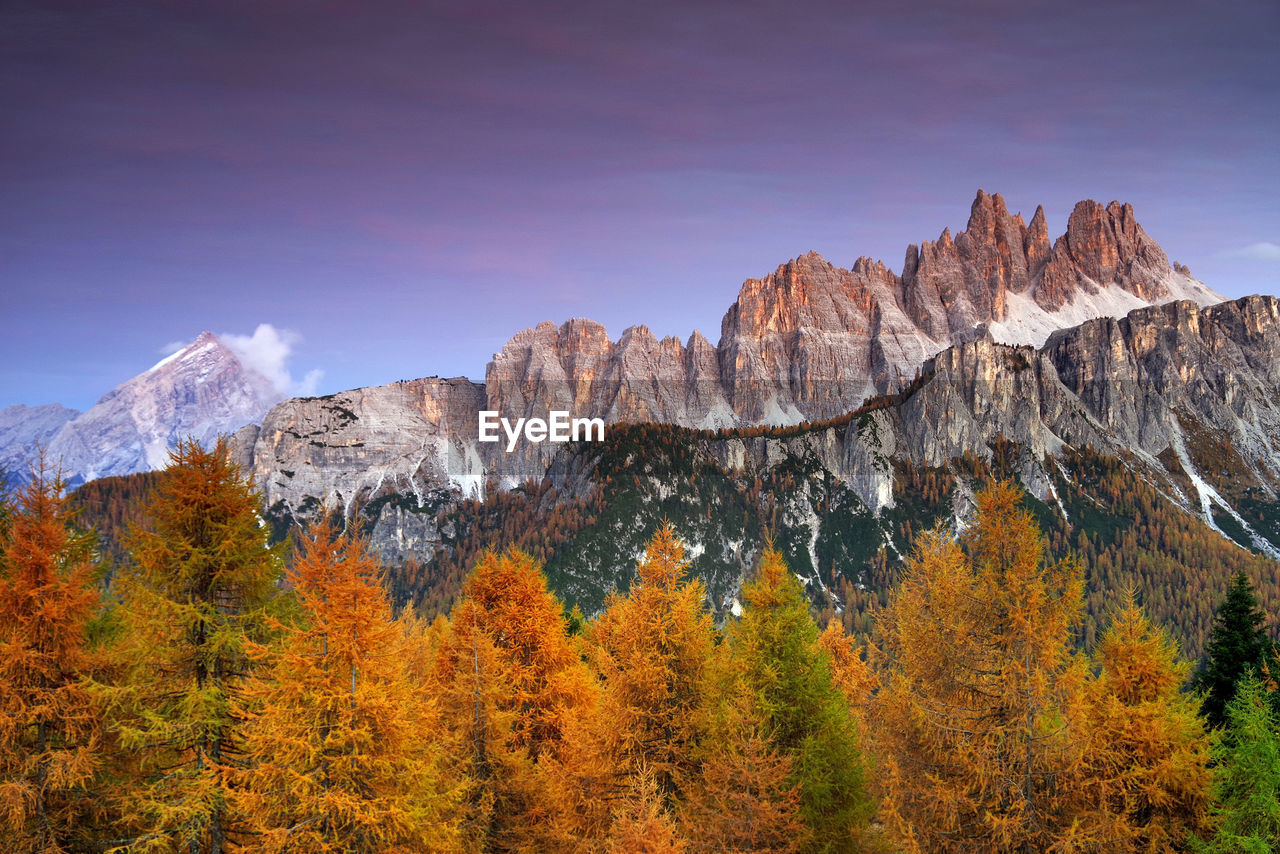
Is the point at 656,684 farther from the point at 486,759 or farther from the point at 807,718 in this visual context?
the point at 486,759

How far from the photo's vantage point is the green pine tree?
1942cm

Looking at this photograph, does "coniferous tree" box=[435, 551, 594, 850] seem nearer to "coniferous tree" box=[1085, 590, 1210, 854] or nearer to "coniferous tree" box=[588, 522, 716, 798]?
"coniferous tree" box=[588, 522, 716, 798]

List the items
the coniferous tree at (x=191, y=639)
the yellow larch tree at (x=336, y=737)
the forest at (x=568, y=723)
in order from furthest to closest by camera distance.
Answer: the coniferous tree at (x=191, y=639) < the forest at (x=568, y=723) < the yellow larch tree at (x=336, y=737)

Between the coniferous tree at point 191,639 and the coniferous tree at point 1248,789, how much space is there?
85.6ft

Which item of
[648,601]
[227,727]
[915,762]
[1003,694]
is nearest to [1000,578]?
[1003,694]

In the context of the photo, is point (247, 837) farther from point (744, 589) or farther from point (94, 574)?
point (744, 589)

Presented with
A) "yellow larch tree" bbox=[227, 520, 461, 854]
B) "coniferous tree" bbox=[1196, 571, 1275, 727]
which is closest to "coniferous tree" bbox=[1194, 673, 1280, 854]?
"coniferous tree" bbox=[1196, 571, 1275, 727]

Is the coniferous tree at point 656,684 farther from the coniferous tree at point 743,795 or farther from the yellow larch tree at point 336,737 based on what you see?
the yellow larch tree at point 336,737

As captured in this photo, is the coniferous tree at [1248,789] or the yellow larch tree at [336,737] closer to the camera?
the yellow larch tree at [336,737]

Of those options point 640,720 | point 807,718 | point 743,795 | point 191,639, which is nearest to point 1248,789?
point 807,718

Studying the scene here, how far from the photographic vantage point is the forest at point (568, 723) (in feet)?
52.4

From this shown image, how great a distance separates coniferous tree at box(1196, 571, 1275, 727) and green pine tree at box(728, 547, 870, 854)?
16371 mm

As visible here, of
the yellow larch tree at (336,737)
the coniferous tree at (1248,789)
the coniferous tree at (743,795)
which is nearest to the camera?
the yellow larch tree at (336,737)

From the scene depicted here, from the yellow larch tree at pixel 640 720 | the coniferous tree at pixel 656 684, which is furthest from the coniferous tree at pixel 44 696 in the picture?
the coniferous tree at pixel 656 684
